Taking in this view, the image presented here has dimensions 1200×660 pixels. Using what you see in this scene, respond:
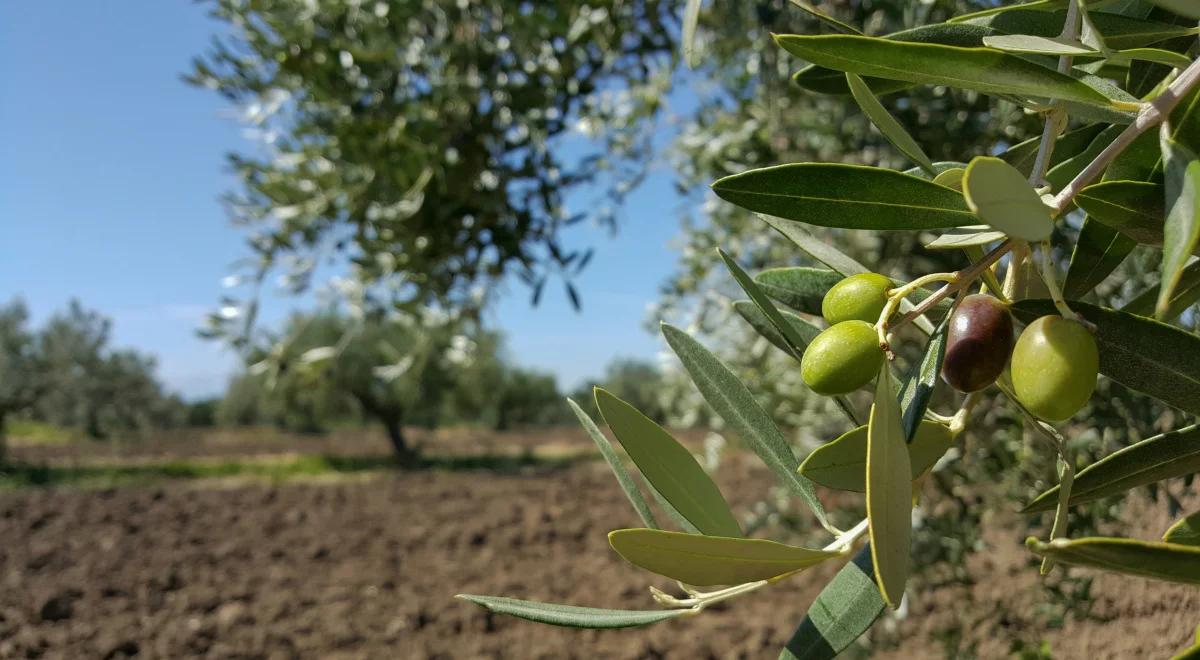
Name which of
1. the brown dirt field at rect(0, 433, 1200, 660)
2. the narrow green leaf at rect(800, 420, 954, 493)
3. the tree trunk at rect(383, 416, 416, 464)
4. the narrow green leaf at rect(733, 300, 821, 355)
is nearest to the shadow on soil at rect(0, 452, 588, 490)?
the tree trunk at rect(383, 416, 416, 464)

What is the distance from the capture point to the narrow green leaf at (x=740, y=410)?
51cm

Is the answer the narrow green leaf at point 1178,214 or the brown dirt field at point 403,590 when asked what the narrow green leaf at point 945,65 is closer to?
the narrow green leaf at point 1178,214

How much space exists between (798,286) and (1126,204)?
20 cm

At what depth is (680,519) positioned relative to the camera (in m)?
0.51

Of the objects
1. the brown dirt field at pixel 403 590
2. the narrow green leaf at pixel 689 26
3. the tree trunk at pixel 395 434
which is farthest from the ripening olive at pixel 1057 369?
the tree trunk at pixel 395 434

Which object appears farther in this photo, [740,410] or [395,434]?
[395,434]

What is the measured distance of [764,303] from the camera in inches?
17.7

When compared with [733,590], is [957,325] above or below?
above

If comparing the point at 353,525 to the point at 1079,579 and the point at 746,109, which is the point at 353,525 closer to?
the point at 746,109

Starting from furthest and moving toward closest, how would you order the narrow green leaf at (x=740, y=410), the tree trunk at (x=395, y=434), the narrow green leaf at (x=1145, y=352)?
the tree trunk at (x=395, y=434), the narrow green leaf at (x=740, y=410), the narrow green leaf at (x=1145, y=352)

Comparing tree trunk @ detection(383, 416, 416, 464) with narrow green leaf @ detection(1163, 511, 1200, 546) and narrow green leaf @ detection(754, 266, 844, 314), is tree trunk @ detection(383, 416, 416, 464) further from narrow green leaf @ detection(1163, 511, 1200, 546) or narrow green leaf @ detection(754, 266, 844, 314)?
narrow green leaf @ detection(1163, 511, 1200, 546)

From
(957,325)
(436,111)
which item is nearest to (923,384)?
(957,325)

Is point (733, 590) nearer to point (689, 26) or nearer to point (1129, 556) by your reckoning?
point (1129, 556)

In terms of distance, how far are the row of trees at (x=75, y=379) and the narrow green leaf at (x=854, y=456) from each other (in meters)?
20.9
